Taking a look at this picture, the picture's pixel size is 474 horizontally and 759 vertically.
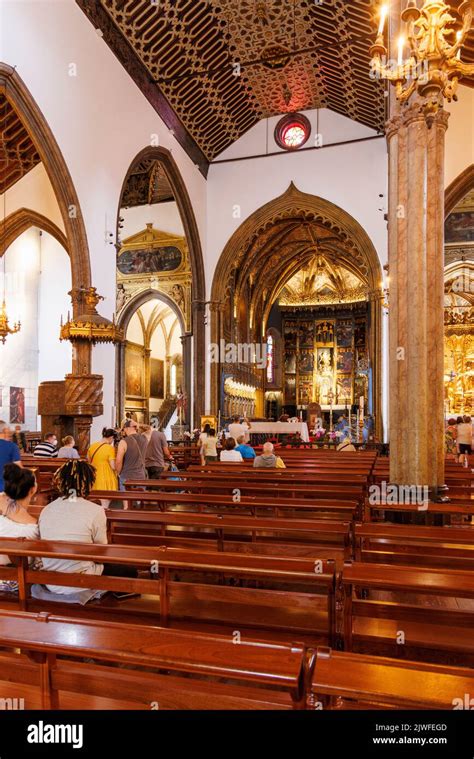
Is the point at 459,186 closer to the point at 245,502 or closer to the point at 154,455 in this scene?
the point at 154,455

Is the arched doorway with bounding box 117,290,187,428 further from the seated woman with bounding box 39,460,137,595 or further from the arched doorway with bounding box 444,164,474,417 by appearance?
the seated woman with bounding box 39,460,137,595

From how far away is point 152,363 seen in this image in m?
25.2

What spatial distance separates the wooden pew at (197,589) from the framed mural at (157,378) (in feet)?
72.8

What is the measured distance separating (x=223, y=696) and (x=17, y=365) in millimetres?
16323

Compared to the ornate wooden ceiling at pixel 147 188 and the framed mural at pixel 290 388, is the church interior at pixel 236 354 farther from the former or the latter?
A: the framed mural at pixel 290 388

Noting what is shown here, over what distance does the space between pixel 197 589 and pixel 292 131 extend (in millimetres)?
17603

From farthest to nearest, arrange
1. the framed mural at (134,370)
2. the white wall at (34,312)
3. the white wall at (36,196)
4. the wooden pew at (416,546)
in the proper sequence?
the framed mural at (134,370) < the white wall at (34,312) < the white wall at (36,196) < the wooden pew at (416,546)

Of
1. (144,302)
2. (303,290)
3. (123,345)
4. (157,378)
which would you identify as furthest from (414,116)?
(303,290)

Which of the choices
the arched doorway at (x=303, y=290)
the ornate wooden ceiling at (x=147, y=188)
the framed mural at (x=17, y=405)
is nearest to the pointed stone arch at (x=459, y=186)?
the arched doorway at (x=303, y=290)

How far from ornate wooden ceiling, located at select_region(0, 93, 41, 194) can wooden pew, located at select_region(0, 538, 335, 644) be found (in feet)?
35.8

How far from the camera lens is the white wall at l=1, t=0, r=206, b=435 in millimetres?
9008

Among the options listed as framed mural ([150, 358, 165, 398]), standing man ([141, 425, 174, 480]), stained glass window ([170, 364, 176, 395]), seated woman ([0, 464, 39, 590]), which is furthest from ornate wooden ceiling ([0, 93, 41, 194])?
stained glass window ([170, 364, 176, 395])

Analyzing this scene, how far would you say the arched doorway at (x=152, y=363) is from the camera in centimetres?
2300

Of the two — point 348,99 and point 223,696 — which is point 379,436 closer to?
point 348,99
